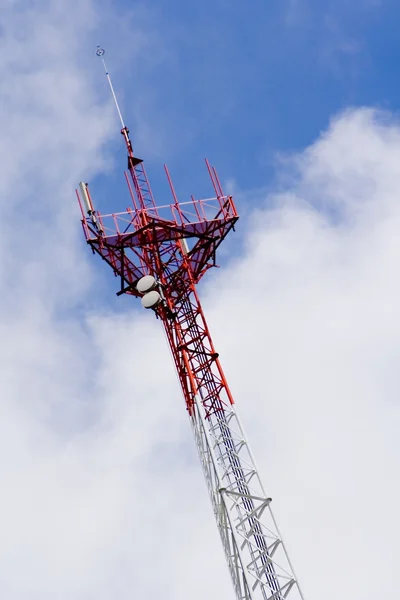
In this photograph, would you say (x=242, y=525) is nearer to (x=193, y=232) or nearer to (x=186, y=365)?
(x=186, y=365)

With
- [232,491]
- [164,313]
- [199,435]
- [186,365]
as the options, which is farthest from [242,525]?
[164,313]

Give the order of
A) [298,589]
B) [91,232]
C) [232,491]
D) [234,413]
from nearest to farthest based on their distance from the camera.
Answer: [298,589]
[232,491]
[234,413]
[91,232]

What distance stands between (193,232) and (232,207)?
257cm

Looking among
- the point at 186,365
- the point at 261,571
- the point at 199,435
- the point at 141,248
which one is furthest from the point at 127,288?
the point at 261,571

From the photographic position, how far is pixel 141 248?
44.3 meters

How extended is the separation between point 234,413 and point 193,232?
10.2m

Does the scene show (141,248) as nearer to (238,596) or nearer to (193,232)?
(193,232)

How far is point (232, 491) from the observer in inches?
1489

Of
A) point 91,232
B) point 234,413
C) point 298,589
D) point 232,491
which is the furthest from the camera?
point 91,232

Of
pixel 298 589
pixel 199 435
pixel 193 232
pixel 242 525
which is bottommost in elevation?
pixel 298 589

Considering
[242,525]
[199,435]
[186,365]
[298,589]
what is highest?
[186,365]

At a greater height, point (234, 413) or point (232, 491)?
point (234, 413)

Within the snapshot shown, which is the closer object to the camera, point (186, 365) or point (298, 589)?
point (298, 589)

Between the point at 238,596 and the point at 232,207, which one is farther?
the point at 232,207
